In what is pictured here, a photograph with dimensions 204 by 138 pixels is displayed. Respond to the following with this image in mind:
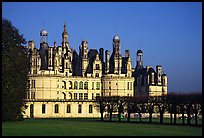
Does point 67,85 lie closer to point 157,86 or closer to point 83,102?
point 83,102

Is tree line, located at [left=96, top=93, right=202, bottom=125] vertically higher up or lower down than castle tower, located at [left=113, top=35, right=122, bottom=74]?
lower down

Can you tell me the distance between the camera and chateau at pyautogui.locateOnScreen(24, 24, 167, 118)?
253 feet

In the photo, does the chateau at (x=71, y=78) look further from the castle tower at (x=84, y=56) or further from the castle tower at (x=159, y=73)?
the castle tower at (x=159, y=73)

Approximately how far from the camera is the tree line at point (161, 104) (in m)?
48.9

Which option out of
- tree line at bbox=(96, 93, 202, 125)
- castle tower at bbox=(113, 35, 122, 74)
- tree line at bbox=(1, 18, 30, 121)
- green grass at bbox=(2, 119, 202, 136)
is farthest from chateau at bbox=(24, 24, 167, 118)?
green grass at bbox=(2, 119, 202, 136)

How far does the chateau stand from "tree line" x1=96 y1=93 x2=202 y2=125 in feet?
35.8

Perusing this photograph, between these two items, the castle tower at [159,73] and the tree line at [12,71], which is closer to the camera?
the tree line at [12,71]

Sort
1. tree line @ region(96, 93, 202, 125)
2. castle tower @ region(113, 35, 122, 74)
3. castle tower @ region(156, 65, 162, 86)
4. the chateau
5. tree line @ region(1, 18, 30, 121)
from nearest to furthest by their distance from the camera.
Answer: tree line @ region(1, 18, 30, 121) → tree line @ region(96, 93, 202, 125) → the chateau → castle tower @ region(113, 35, 122, 74) → castle tower @ region(156, 65, 162, 86)

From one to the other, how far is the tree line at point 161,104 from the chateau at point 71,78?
10918mm

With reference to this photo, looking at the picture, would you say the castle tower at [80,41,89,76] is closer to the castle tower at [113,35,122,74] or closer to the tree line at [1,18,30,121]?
the castle tower at [113,35,122,74]

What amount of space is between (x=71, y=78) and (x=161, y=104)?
27.4 meters

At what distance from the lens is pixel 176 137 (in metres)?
27.0

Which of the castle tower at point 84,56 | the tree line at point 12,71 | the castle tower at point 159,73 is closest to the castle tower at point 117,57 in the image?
the castle tower at point 84,56

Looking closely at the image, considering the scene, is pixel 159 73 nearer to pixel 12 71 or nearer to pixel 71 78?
pixel 71 78
